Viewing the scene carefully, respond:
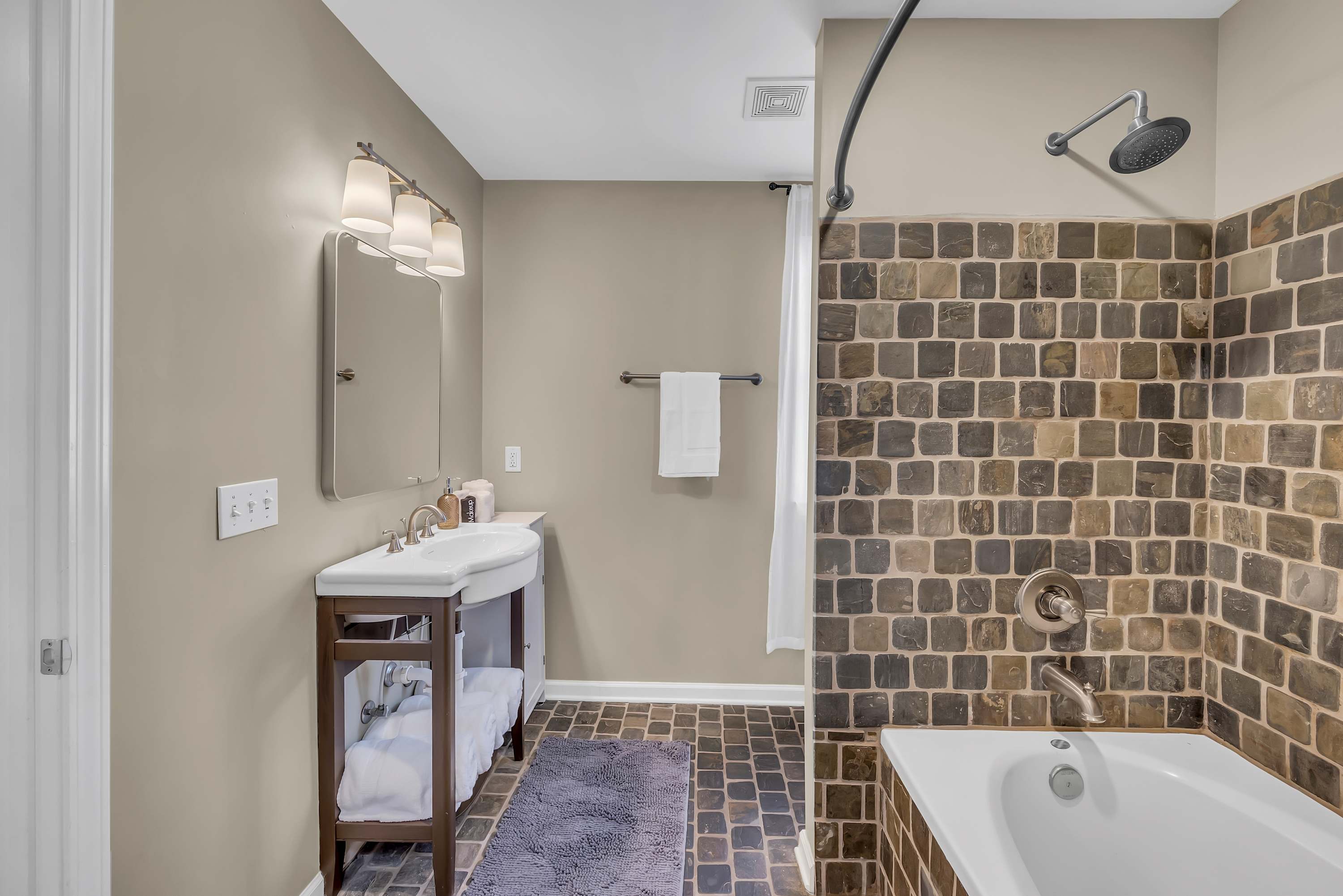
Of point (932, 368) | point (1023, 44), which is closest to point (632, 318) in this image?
point (932, 368)

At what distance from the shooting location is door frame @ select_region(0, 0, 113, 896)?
91cm

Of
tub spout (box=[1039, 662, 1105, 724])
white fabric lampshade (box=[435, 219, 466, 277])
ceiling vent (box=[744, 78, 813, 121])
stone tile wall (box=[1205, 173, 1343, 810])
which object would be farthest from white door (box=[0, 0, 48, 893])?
stone tile wall (box=[1205, 173, 1343, 810])

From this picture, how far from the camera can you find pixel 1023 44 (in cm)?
147

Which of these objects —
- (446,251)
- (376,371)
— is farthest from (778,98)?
(376,371)

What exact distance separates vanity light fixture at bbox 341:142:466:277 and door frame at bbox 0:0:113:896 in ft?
2.03

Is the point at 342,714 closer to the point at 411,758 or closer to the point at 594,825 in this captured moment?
the point at 411,758

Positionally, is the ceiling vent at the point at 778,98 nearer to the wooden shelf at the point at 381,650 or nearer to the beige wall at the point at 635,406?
the beige wall at the point at 635,406

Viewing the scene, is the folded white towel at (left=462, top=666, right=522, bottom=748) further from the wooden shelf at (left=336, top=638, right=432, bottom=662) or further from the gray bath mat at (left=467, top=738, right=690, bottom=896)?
the wooden shelf at (left=336, top=638, right=432, bottom=662)

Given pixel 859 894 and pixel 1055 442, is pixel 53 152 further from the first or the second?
pixel 859 894

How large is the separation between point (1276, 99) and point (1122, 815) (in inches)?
64.3

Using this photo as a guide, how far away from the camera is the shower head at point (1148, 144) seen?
1059mm

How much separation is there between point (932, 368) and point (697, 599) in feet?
5.16

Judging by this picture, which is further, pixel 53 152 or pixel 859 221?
A: pixel 859 221

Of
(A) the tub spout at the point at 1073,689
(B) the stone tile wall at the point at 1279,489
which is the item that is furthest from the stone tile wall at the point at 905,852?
(B) the stone tile wall at the point at 1279,489
